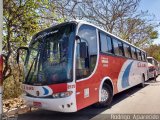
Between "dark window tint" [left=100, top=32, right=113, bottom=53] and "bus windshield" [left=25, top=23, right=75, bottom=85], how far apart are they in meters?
1.84

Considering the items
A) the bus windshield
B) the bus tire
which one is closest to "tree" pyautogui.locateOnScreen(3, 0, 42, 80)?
A: the bus windshield

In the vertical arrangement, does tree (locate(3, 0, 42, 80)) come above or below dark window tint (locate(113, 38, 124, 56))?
above

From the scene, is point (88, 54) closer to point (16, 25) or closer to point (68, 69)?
point (68, 69)

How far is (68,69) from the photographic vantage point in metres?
6.49

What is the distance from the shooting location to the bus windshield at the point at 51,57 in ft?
21.6

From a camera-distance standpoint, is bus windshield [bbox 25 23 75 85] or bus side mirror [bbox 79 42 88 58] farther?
bus side mirror [bbox 79 42 88 58]

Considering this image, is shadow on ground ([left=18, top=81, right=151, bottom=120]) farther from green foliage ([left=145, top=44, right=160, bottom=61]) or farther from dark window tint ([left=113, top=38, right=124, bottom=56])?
green foliage ([left=145, top=44, right=160, bottom=61])

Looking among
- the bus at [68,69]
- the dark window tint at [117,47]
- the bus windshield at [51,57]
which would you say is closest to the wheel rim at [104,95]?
the bus at [68,69]

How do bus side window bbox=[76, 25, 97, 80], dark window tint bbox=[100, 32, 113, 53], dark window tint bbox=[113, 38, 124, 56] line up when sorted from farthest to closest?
dark window tint bbox=[113, 38, 124, 56], dark window tint bbox=[100, 32, 113, 53], bus side window bbox=[76, 25, 97, 80]

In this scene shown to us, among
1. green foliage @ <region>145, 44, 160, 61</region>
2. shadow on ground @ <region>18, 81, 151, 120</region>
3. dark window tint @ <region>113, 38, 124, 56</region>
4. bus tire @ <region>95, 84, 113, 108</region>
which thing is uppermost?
green foliage @ <region>145, 44, 160, 61</region>

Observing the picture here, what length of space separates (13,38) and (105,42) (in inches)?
159

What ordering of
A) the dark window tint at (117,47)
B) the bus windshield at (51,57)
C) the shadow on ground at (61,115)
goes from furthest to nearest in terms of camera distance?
the dark window tint at (117,47) → the shadow on ground at (61,115) → the bus windshield at (51,57)

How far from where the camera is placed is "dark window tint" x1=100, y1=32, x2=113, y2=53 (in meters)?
8.62

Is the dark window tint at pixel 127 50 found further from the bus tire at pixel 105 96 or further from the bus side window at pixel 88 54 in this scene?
the bus side window at pixel 88 54
